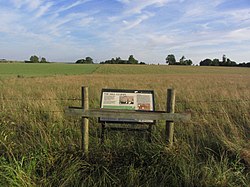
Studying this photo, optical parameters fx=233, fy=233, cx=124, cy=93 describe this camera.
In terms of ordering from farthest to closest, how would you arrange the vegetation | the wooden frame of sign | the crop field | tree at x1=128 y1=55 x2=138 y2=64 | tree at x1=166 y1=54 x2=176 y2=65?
1. tree at x1=166 y1=54 x2=176 y2=65
2. tree at x1=128 y1=55 x2=138 y2=64
3. the vegetation
4. the wooden frame of sign
5. the crop field

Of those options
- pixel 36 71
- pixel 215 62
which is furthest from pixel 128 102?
pixel 215 62

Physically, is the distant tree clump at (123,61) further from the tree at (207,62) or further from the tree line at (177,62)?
the tree at (207,62)

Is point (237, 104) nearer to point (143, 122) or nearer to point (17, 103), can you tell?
point (143, 122)

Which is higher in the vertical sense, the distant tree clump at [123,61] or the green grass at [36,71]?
the distant tree clump at [123,61]

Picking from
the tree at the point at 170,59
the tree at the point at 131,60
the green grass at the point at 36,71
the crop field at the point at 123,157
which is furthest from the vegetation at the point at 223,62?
the crop field at the point at 123,157

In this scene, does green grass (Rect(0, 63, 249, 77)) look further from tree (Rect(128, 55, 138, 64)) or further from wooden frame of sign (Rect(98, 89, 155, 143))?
tree (Rect(128, 55, 138, 64))

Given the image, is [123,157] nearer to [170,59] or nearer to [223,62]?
[223,62]

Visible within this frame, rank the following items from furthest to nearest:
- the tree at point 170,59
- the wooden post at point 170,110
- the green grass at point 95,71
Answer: the tree at point 170,59 → the green grass at point 95,71 → the wooden post at point 170,110

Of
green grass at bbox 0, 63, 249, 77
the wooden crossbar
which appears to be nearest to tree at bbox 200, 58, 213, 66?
green grass at bbox 0, 63, 249, 77

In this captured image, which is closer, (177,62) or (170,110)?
(170,110)

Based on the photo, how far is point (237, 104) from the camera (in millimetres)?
7387

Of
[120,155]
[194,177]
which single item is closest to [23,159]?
[120,155]

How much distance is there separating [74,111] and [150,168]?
158cm

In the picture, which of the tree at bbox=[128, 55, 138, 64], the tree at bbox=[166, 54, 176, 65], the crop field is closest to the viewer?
the crop field
